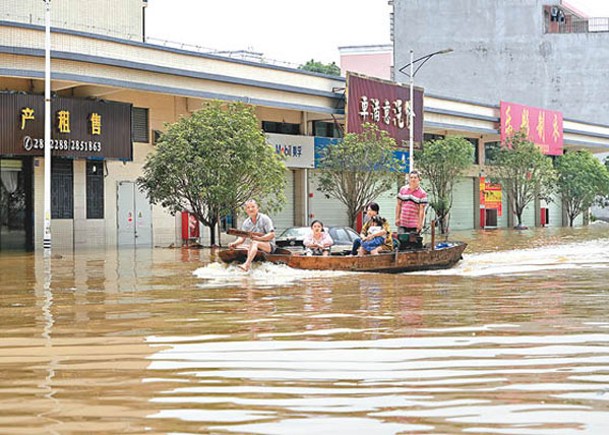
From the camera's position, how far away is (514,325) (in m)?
9.26

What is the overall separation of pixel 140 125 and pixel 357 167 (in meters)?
9.45

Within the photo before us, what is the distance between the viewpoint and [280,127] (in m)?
39.1

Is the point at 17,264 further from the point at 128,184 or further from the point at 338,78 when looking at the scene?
the point at 338,78

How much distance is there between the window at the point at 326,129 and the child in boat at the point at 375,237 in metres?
23.7

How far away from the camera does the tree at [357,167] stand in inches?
1497

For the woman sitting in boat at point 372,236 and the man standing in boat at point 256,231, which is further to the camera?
the woman sitting in boat at point 372,236

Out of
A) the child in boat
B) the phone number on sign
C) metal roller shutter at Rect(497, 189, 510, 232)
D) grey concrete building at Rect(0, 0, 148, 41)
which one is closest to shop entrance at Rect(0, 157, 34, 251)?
the phone number on sign

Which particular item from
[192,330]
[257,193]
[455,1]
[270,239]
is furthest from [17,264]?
[455,1]

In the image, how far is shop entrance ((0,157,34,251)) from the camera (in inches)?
1179

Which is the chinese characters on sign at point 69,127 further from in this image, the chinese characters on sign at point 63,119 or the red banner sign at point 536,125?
Answer: the red banner sign at point 536,125

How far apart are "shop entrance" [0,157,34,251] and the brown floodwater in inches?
642

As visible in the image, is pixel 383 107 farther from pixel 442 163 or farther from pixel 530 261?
pixel 530 261

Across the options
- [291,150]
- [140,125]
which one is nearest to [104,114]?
[140,125]

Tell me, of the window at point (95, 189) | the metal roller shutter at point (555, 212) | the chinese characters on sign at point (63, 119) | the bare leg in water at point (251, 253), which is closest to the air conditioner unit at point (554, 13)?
the metal roller shutter at point (555, 212)
